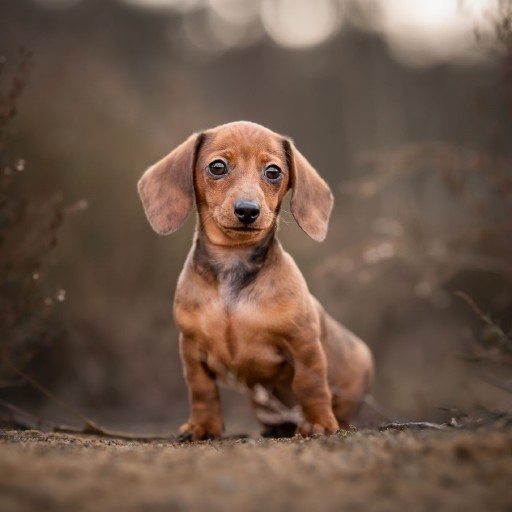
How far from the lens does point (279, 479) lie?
87.1 inches

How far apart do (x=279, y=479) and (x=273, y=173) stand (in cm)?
233

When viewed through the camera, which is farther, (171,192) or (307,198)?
(307,198)

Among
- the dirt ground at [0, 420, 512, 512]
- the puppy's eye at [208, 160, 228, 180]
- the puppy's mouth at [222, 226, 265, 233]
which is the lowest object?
the dirt ground at [0, 420, 512, 512]

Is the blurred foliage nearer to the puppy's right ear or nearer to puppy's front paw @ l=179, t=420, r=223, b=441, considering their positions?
the puppy's right ear

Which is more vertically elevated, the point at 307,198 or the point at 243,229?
the point at 307,198

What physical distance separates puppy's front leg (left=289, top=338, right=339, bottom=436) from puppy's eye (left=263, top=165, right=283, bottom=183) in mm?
964

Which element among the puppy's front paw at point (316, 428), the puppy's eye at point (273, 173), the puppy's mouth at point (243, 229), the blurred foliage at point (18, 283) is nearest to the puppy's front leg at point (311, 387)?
the puppy's front paw at point (316, 428)

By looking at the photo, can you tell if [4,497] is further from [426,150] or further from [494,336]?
[426,150]

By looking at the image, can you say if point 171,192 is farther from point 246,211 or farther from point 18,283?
point 18,283

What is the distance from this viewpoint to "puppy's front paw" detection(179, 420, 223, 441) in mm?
4125

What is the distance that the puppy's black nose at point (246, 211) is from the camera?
375 cm

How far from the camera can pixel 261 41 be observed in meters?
15.9

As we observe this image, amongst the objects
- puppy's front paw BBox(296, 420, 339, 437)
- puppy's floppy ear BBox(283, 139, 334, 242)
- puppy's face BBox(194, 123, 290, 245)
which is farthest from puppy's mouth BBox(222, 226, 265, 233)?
puppy's front paw BBox(296, 420, 339, 437)

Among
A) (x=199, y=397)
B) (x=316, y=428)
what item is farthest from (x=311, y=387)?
(x=199, y=397)
